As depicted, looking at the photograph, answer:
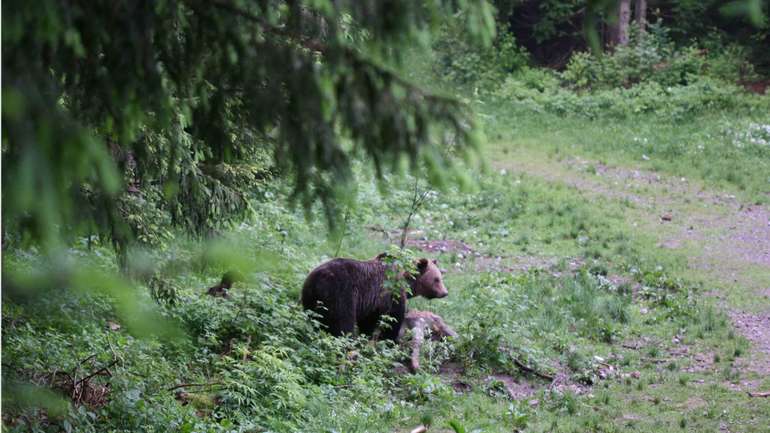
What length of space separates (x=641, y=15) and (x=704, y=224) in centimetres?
1380

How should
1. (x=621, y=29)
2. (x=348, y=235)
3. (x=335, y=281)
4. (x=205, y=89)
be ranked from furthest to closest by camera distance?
(x=621, y=29) → (x=348, y=235) → (x=335, y=281) → (x=205, y=89)

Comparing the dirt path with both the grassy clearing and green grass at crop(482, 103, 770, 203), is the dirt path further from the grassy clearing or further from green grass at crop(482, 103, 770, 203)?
green grass at crop(482, 103, 770, 203)

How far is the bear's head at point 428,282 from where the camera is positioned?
10289 millimetres

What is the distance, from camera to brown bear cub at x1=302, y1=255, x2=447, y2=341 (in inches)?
354

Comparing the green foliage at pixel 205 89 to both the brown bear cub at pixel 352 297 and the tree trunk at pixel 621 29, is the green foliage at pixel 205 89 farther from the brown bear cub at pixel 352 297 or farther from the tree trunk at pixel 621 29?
the tree trunk at pixel 621 29

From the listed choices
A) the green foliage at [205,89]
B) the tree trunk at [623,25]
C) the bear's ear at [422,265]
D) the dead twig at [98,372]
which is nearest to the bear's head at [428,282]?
the bear's ear at [422,265]

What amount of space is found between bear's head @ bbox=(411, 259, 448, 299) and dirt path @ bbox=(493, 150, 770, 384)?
3452 millimetres

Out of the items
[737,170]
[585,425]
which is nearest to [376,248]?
[585,425]

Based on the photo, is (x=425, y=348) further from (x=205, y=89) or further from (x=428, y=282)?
(x=205, y=89)

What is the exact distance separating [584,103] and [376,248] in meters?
12.6

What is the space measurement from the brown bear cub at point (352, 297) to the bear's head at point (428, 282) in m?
0.47

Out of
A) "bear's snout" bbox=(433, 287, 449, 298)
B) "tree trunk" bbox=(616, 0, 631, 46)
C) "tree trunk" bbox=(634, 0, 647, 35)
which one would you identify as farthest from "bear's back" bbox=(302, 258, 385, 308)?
"tree trunk" bbox=(634, 0, 647, 35)

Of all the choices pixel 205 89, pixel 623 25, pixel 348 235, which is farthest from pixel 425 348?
pixel 623 25

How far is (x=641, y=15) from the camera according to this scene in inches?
1093
